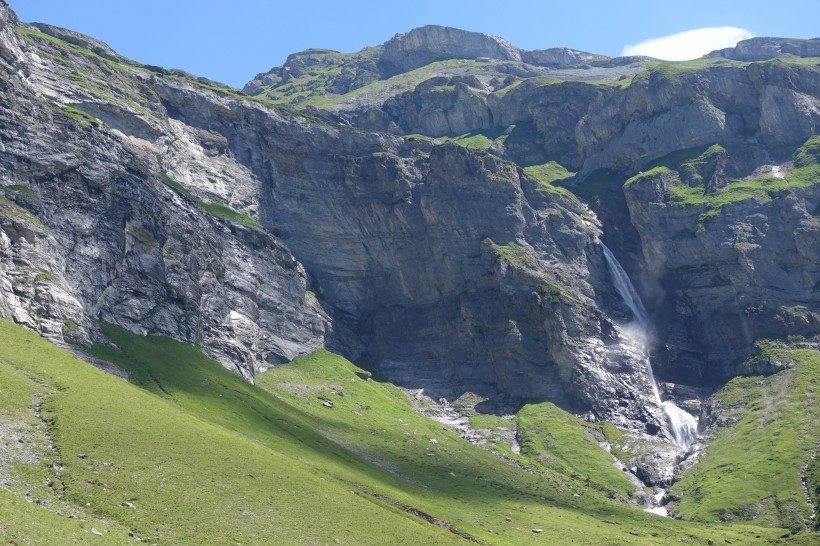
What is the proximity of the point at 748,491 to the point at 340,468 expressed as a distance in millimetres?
77743

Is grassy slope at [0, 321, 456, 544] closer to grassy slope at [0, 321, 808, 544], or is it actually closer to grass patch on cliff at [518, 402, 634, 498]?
grassy slope at [0, 321, 808, 544]

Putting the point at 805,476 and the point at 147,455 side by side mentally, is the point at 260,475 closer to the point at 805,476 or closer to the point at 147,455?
the point at 147,455

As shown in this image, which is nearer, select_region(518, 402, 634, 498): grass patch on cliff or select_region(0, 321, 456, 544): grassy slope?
select_region(0, 321, 456, 544): grassy slope

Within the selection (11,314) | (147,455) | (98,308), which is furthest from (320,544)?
(98,308)

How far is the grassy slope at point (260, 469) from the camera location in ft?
245

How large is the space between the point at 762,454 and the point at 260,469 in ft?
363

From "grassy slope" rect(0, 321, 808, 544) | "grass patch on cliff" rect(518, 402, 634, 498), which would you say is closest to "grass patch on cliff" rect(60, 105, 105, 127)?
"grassy slope" rect(0, 321, 808, 544)

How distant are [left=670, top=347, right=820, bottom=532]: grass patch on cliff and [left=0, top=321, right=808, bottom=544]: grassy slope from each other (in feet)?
31.1

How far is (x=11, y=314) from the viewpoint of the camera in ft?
397

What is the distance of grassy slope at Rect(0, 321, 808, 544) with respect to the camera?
245 feet

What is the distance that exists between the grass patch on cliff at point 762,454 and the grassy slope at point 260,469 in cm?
947

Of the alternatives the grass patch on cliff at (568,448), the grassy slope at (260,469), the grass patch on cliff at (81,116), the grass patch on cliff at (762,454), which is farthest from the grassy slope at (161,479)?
the grass patch on cliff at (81,116)

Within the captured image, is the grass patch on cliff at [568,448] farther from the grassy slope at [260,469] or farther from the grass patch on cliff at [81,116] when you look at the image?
the grass patch on cliff at [81,116]

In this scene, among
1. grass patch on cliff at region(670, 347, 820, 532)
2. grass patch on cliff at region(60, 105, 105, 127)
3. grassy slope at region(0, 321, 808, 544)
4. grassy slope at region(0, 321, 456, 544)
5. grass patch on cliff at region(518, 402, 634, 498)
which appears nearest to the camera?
grassy slope at region(0, 321, 456, 544)
